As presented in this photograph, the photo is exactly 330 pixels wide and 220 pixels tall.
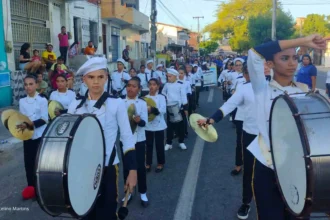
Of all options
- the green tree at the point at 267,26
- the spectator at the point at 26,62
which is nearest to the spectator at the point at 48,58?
the spectator at the point at 26,62

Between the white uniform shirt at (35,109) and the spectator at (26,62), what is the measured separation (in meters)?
7.47

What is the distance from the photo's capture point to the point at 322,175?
2449 mm

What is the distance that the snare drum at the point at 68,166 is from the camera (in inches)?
107

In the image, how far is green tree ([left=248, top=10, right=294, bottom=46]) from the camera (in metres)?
46.1

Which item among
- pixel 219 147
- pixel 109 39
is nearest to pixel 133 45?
pixel 109 39

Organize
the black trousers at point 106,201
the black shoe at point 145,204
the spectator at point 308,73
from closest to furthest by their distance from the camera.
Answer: the black trousers at point 106,201, the black shoe at point 145,204, the spectator at point 308,73

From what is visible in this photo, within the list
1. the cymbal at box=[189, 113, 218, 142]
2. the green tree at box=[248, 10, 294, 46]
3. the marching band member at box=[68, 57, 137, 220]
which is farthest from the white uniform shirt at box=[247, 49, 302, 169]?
the green tree at box=[248, 10, 294, 46]

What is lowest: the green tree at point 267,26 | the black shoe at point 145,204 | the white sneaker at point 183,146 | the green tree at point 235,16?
the white sneaker at point 183,146

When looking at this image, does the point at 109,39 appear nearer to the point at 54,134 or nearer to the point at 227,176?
the point at 227,176

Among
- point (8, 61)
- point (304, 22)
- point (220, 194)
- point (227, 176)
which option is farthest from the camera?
point (304, 22)

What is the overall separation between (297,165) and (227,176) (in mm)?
3733

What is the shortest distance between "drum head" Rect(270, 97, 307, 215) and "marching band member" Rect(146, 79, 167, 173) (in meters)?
3.54

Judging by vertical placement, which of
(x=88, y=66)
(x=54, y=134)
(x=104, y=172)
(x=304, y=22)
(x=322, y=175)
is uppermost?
(x=304, y=22)

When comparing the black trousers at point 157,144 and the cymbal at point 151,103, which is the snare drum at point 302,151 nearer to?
the cymbal at point 151,103
